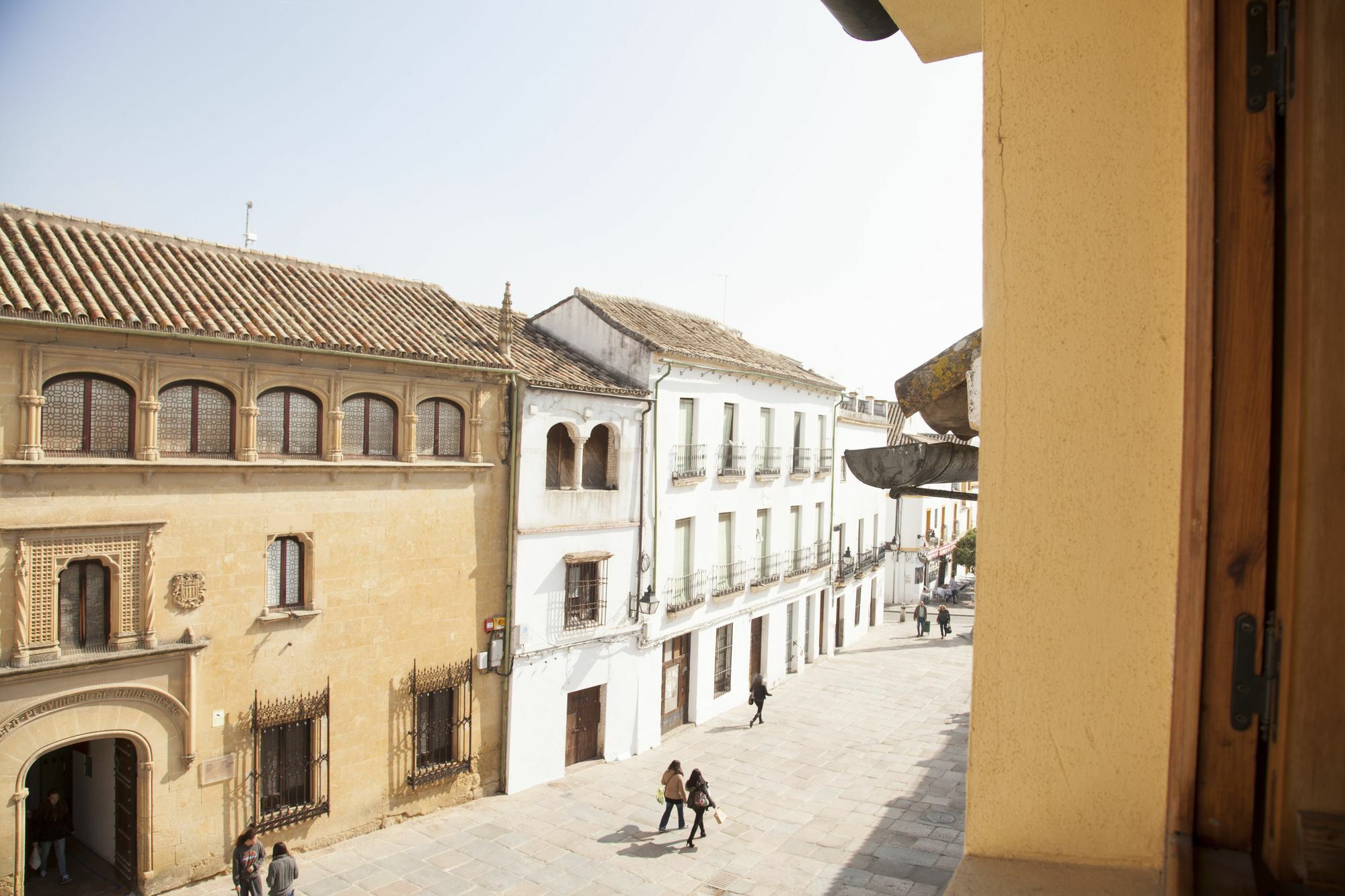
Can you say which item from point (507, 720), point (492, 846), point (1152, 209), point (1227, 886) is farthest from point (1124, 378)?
point (507, 720)

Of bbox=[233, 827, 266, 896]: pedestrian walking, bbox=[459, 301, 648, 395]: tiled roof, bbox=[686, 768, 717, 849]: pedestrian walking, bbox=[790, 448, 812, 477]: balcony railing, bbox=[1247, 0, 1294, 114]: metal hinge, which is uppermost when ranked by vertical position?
bbox=[459, 301, 648, 395]: tiled roof

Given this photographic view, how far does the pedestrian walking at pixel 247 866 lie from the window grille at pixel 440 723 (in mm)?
3344

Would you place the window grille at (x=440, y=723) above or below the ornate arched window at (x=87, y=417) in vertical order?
below

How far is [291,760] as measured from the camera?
39.6 ft

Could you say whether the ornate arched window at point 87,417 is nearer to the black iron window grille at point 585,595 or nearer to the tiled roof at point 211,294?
the tiled roof at point 211,294

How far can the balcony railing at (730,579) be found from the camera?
20.0 m

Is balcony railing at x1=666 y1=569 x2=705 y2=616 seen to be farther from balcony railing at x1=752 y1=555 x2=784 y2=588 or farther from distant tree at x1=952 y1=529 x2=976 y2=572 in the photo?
distant tree at x1=952 y1=529 x2=976 y2=572

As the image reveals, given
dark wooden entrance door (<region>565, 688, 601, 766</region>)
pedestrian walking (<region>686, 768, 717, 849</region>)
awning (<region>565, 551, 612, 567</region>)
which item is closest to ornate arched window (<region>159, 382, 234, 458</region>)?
awning (<region>565, 551, 612, 567</region>)

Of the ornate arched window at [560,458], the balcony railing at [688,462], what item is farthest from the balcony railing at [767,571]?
the ornate arched window at [560,458]

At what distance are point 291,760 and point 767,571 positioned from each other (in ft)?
43.5

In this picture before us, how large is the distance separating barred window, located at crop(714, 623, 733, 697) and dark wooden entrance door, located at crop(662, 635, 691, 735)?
1.14 meters

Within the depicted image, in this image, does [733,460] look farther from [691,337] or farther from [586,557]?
[586,557]

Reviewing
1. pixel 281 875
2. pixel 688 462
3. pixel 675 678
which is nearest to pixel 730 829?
pixel 675 678

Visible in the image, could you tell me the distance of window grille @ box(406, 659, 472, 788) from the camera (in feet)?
44.2
